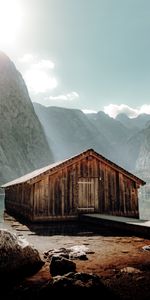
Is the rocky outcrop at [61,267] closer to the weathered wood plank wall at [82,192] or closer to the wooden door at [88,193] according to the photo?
the weathered wood plank wall at [82,192]

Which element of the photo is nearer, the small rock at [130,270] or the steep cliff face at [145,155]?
the small rock at [130,270]

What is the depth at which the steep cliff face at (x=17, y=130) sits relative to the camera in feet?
278

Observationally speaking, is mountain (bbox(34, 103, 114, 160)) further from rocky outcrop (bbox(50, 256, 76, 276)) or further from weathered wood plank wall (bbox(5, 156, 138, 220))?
rocky outcrop (bbox(50, 256, 76, 276))

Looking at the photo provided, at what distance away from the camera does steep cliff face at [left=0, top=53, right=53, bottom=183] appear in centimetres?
8469

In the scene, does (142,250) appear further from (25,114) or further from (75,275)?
(25,114)

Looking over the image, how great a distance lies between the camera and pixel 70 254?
8164mm

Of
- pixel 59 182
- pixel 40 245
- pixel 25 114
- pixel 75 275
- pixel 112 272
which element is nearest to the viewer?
pixel 75 275

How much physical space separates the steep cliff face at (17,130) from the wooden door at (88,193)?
61180mm

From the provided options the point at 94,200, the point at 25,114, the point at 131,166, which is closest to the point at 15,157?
the point at 25,114

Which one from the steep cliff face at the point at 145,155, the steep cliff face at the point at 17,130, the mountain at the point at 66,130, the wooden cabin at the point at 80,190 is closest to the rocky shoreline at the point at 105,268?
the wooden cabin at the point at 80,190

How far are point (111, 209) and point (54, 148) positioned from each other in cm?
15390

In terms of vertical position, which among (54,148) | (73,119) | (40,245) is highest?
(73,119)

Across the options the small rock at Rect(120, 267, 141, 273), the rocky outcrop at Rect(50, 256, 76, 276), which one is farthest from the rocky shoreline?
the rocky outcrop at Rect(50, 256, 76, 276)

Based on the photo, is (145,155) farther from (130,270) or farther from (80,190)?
(130,270)
